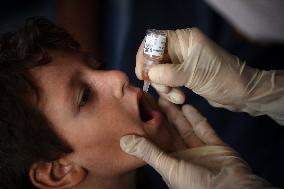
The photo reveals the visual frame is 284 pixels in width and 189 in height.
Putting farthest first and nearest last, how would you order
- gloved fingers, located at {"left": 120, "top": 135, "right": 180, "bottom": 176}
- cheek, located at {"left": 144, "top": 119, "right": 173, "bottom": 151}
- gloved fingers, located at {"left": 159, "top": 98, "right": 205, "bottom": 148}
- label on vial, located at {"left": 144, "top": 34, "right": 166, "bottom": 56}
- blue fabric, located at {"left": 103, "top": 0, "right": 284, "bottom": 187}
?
blue fabric, located at {"left": 103, "top": 0, "right": 284, "bottom": 187} < gloved fingers, located at {"left": 159, "top": 98, "right": 205, "bottom": 148} < cheek, located at {"left": 144, "top": 119, "right": 173, "bottom": 151} < gloved fingers, located at {"left": 120, "top": 135, "right": 180, "bottom": 176} < label on vial, located at {"left": 144, "top": 34, "right": 166, "bottom": 56}

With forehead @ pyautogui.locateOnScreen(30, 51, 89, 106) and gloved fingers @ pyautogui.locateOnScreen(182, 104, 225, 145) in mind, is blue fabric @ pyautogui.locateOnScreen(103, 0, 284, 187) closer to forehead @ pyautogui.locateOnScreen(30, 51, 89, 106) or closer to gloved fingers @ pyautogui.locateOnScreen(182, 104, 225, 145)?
gloved fingers @ pyautogui.locateOnScreen(182, 104, 225, 145)

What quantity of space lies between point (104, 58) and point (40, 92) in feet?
3.67

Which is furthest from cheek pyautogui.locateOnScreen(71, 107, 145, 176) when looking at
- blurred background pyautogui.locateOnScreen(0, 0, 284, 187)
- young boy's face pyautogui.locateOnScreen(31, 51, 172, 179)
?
blurred background pyautogui.locateOnScreen(0, 0, 284, 187)

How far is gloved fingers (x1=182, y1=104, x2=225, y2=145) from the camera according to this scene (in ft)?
4.70

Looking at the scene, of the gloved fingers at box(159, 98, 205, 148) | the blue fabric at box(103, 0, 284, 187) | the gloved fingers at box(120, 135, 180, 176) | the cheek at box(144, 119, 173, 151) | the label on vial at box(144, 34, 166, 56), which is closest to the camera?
the label on vial at box(144, 34, 166, 56)

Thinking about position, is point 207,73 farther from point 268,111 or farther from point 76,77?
point 76,77

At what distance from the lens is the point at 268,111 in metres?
1.34

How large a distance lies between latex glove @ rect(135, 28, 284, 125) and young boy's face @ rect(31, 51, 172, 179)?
127 millimetres

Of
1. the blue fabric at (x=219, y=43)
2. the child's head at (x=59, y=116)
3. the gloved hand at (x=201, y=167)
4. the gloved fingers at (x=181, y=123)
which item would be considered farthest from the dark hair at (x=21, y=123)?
the blue fabric at (x=219, y=43)

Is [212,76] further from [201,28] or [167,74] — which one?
[201,28]

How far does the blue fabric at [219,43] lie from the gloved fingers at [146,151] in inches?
21.9

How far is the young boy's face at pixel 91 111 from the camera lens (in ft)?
3.93

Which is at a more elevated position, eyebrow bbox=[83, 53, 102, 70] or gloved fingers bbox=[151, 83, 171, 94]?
Answer: eyebrow bbox=[83, 53, 102, 70]

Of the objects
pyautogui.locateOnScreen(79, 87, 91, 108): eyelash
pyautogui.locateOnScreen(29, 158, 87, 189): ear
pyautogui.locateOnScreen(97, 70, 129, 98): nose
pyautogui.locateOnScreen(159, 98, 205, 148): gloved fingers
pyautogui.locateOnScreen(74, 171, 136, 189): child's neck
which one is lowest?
pyautogui.locateOnScreen(74, 171, 136, 189): child's neck
